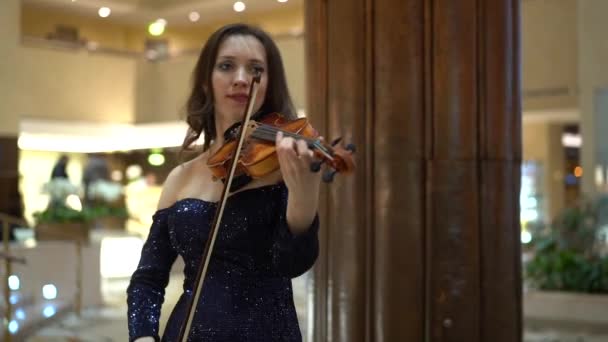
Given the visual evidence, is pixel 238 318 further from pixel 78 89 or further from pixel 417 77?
pixel 78 89

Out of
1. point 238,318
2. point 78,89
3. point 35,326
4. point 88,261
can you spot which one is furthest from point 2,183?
point 238,318

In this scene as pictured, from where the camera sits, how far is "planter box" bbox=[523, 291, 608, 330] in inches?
327

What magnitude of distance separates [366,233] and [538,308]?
237 inches

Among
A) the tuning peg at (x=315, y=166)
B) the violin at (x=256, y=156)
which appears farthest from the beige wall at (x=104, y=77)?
the tuning peg at (x=315, y=166)

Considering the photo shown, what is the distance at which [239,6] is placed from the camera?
56.6 ft

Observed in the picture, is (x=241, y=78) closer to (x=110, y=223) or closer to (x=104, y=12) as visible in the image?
(x=110, y=223)

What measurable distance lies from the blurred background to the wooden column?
13.5 ft

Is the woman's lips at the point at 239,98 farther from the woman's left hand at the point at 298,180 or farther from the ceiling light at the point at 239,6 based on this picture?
the ceiling light at the point at 239,6

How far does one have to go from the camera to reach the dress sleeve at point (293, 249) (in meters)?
1.59

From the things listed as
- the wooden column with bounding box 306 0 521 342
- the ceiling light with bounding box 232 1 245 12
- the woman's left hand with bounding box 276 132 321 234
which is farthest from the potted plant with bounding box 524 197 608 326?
the ceiling light with bounding box 232 1 245 12

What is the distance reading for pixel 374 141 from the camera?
3133 mm

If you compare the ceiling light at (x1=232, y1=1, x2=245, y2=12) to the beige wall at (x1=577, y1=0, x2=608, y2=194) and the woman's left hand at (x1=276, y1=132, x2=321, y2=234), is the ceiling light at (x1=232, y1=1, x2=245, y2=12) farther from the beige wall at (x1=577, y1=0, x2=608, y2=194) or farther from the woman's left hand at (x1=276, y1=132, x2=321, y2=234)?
the woman's left hand at (x1=276, y1=132, x2=321, y2=234)

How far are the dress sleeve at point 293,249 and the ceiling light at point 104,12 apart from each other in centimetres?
1671

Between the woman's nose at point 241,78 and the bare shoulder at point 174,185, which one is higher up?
the woman's nose at point 241,78
